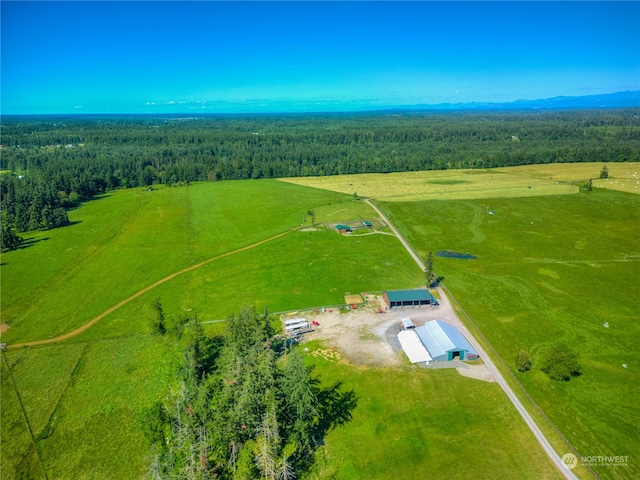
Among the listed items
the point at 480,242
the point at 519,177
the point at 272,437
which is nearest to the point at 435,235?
the point at 480,242

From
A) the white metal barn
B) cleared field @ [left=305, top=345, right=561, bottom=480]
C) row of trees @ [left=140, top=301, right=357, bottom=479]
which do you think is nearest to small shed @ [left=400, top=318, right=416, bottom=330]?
the white metal barn

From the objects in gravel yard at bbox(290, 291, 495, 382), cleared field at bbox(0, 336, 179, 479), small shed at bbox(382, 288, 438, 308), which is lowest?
cleared field at bbox(0, 336, 179, 479)

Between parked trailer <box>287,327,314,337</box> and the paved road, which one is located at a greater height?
parked trailer <box>287,327,314,337</box>

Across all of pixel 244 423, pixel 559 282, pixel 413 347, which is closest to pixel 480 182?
pixel 559 282

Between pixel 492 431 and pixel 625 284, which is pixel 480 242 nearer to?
pixel 625 284

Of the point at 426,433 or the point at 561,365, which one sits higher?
the point at 561,365

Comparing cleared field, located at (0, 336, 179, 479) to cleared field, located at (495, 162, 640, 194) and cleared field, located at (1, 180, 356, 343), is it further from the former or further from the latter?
cleared field, located at (495, 162, 640, 194)

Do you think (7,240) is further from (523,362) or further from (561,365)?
(561,365)
